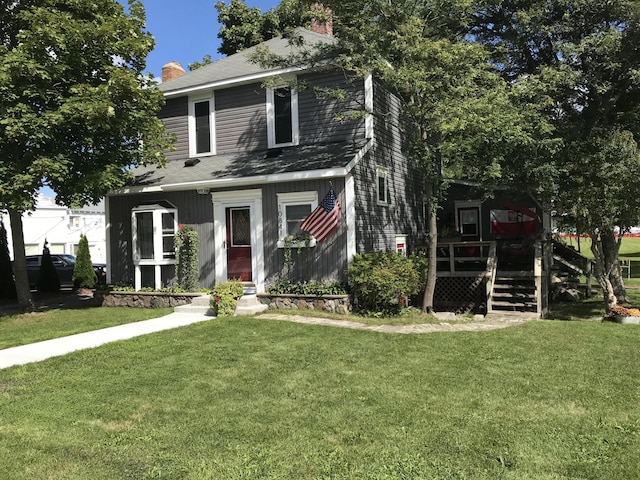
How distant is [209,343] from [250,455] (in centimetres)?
397

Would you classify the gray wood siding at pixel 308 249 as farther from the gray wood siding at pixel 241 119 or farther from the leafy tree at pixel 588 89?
the leafy tree at pixel 588 89

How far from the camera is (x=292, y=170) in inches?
425

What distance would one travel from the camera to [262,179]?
35.7ft

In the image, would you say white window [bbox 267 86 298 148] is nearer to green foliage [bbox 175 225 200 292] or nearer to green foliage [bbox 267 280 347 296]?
green foliage [bbox 175 225 200 292]

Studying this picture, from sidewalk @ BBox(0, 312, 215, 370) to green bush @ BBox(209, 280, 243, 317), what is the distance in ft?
0.86

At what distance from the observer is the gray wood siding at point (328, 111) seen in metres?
11.6

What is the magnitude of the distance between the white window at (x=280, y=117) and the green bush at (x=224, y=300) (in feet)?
14.2

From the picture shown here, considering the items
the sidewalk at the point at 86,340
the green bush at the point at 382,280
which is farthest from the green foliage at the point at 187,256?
the green bush at the point at 382,280

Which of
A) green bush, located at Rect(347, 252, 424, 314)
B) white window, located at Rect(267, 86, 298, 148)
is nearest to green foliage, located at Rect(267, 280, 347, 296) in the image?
green bush, located at Rect(347, 252, 424, 314)

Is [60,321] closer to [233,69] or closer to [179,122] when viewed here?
[179,122]

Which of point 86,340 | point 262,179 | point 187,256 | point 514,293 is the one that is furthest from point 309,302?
point 514,293

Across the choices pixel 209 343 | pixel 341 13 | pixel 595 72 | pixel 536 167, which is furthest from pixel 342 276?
pixel 595 72

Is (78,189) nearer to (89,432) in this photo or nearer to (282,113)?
(282,113)

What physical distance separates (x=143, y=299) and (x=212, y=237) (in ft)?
Result: 7.82
